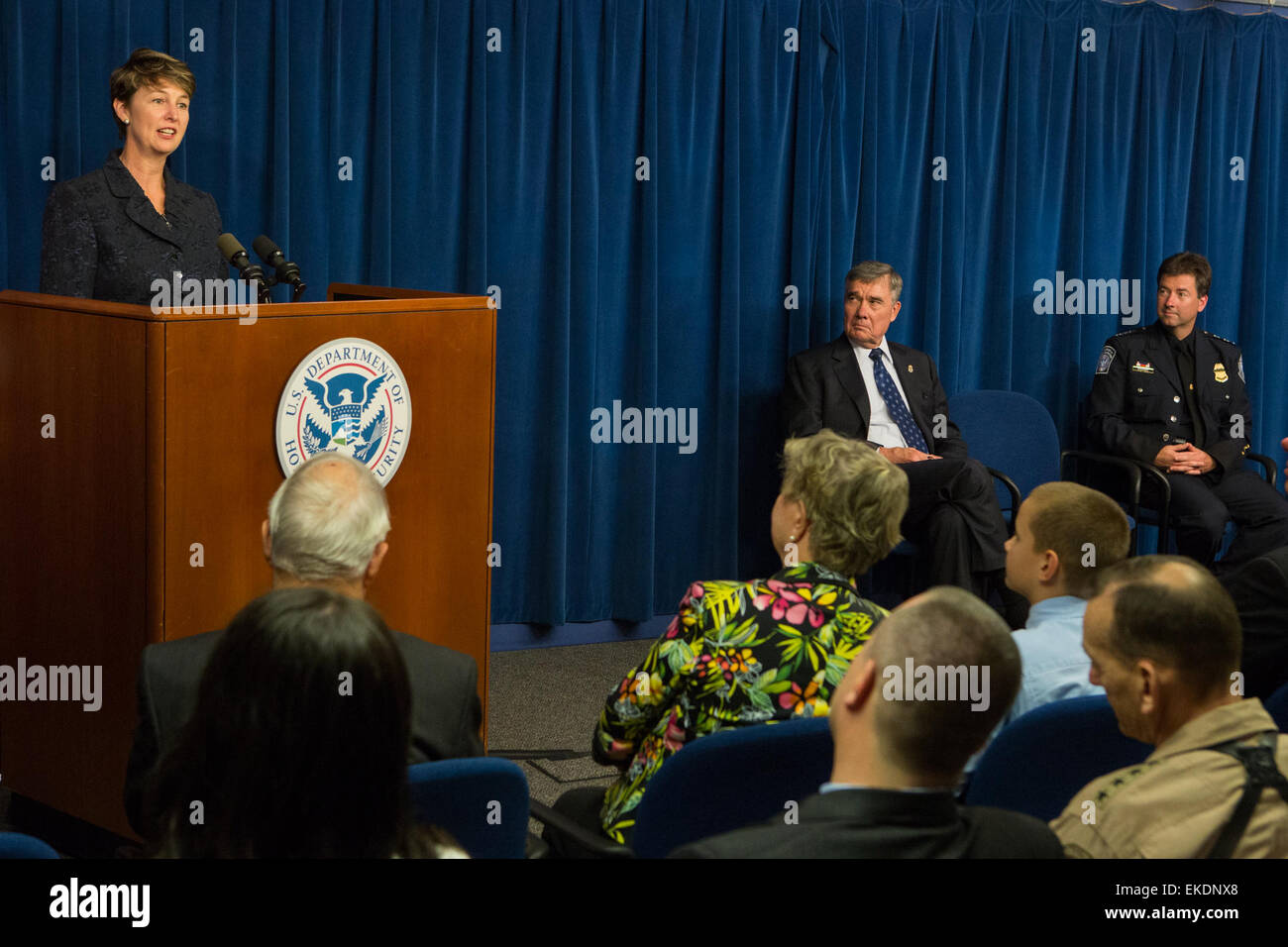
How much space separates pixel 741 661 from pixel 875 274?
3654 mm

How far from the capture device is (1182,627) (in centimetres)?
193

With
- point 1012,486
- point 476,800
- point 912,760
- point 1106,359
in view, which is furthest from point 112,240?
point 1106,359

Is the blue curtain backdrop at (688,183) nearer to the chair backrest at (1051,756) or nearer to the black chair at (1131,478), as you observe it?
the black chair at (1131,478)

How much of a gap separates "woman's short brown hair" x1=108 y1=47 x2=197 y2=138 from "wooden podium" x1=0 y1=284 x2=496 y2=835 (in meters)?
0.84

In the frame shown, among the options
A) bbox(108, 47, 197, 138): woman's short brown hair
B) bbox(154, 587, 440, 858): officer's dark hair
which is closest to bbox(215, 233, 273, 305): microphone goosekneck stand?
bbox(108, 47, 197, 138): woman's short brown hair

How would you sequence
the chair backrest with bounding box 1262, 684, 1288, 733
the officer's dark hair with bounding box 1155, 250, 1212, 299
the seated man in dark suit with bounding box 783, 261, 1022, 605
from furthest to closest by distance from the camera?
the officer's dark hair with bounding box 1155, 250, 1212, 299 < the seated man in dark suit with bounding box 783, 261, 1022, 605 < the chair backrest with bounding box 1262, 684, 1288, 733

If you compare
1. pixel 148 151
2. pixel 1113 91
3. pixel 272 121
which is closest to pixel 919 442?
pixel 1113 91

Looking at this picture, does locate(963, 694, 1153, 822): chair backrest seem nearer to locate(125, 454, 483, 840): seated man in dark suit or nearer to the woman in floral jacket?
the woman in floral jacket

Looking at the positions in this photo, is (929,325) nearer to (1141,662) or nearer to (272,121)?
(272,121)

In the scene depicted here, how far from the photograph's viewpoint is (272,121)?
4.87m

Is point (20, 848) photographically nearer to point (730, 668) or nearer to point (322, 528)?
point (322, 528)

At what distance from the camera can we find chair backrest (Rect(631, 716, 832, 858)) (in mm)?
2094

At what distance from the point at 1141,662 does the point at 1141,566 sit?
0.15 m

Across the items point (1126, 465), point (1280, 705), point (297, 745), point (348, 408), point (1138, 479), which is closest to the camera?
point (297, 745)
